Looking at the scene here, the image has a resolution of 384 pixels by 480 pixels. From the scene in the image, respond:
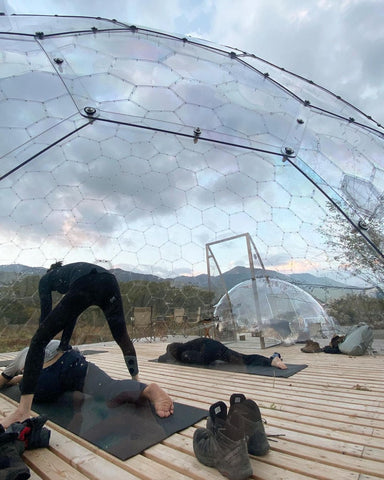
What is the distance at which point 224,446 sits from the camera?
1.64 metres

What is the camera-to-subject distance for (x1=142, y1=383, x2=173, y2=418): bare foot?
95.0 inches

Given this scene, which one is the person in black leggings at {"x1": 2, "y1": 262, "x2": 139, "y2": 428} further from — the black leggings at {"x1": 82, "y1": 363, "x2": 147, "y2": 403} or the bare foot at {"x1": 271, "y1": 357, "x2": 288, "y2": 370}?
the bare foot at {"x1": 271, "y1": 357, "x2": 288, "y2": 370}

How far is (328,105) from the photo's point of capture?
8.82 metres

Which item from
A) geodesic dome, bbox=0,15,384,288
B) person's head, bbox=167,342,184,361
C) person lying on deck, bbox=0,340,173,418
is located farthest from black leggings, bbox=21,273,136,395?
person's head, bbox=167,342,184,361

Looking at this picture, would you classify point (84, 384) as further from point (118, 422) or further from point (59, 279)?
point (59, 279)

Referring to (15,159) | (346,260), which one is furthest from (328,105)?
(15,159)

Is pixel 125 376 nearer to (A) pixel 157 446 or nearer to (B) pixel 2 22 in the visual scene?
(A) pixel 157 446

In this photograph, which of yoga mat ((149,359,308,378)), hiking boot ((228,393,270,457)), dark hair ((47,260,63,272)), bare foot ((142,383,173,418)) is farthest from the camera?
yoga mat ((149,359,308,378))

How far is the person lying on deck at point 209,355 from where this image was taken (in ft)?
15.0

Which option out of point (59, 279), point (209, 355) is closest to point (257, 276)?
point (209, 355)

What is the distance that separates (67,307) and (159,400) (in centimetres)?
108

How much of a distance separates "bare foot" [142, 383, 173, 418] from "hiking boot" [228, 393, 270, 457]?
2.76ft

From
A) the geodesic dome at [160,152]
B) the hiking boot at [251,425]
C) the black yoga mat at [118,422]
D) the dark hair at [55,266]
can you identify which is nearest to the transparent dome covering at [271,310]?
the geodesic dome at [160,152]

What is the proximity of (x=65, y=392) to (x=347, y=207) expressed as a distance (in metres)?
6.21
